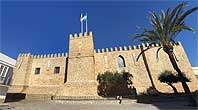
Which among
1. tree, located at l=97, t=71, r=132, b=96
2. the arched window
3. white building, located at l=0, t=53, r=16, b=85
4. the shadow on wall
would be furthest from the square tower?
white building, located at l=0, t=53, r=16, b=85

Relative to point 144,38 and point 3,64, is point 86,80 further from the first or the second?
point 3,64

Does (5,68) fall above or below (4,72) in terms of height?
above

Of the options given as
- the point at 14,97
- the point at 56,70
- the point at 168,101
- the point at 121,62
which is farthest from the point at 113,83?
the point at 14,97

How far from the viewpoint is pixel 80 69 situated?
1886 cm

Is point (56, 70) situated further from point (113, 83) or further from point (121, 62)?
point (121, 62)

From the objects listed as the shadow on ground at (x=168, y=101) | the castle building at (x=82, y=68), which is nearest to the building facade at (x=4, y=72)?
Result: the castle building at (x=82, y=68)

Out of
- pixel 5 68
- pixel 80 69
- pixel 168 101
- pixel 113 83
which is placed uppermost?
pixel 5 68

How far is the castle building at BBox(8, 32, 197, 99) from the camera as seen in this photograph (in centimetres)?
1842

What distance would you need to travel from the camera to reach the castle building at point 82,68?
18.4 metres

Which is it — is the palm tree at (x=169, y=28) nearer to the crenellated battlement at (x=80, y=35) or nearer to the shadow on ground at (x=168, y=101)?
the shadow on ground at (x=168, y=101)

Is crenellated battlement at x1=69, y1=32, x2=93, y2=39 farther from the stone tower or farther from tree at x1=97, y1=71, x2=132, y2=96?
tree at x1=97, y1=71, x2=132, y2=96

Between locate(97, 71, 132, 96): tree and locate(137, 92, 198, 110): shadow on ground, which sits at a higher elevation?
locate(97, 71, 132, 96): tree

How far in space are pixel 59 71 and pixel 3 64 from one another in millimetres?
9523

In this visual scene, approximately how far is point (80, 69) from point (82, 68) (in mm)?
277
